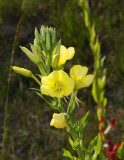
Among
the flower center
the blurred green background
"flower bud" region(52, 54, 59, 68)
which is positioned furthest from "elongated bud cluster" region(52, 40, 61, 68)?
the blurred green background

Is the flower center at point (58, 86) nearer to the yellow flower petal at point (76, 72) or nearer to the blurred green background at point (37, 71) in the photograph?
the yellow flower petal at point (76, 72)

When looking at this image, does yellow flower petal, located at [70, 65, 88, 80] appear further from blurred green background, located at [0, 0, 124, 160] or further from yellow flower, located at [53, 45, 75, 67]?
blurred green background, located at [0, 0, 124, 160]

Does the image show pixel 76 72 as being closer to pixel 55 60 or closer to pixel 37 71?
pixel 55 60

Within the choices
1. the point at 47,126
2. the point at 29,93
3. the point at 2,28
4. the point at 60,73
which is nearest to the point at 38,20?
the point at 2,28

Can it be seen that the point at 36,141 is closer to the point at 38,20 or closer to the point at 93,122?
the point at 93,122

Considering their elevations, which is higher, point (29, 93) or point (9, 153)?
point (29, 93)

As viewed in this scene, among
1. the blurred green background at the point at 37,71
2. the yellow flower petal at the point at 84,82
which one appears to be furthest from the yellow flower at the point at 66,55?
the blurred green background at the point at 37,71

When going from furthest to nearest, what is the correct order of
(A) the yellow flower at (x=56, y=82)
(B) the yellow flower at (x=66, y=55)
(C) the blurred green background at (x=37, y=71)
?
(C) the blurred green background at (x=37, y=71), (B) the yellow flower at (x=66, y=55), (A) the yellow flower at (x=56, y=82)
